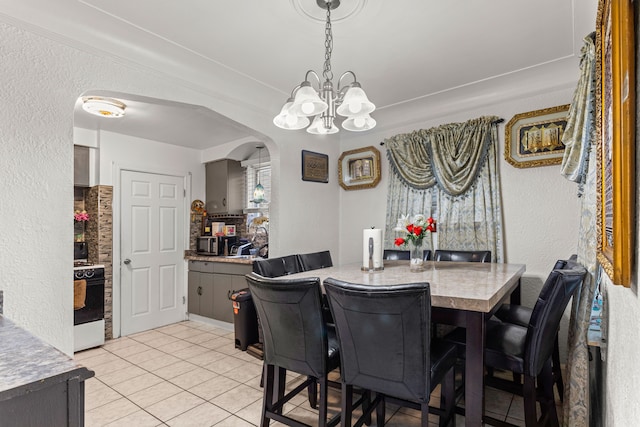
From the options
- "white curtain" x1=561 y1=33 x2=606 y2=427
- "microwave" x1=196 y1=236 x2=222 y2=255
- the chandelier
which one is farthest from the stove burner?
"white curtain" x1=561 y1=33 x2=606 y2=427

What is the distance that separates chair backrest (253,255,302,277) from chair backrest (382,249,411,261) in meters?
1.08

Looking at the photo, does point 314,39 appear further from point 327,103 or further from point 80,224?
point 80,224

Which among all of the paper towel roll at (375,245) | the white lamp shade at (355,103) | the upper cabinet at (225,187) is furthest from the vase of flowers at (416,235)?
the upper cabinet at (225,187)

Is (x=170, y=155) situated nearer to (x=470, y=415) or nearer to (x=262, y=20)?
(x=262, y=20)

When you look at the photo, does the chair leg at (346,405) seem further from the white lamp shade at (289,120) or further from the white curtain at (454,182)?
the white curtain at (454,182)

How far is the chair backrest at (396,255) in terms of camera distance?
3551mm

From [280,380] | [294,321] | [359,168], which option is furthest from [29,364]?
[359,168]

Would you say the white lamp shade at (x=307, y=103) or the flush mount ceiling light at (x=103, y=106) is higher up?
the flush mount ceiling light at (x=103, y=106)

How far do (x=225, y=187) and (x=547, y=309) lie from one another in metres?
4.04

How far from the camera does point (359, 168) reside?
4.31 meters

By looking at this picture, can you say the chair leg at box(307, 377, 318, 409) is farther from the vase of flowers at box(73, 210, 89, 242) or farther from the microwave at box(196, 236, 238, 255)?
the vase of flowers at box(73, 210, 89, 242)

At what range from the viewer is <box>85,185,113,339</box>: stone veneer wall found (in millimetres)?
4059

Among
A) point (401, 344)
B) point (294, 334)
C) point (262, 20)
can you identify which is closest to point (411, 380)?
point (401, 344)

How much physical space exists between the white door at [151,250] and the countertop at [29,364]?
3.45m
